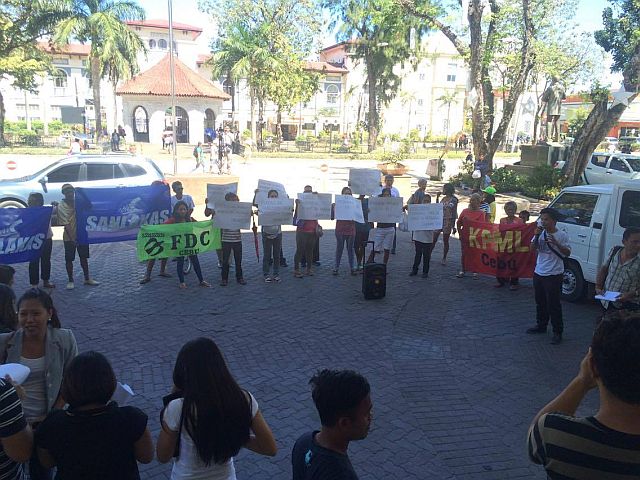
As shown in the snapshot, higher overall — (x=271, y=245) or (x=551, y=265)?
(x=551, y=265)

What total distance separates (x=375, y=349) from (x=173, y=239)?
4221 millimetres

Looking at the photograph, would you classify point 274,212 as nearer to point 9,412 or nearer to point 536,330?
Result: point 536,330

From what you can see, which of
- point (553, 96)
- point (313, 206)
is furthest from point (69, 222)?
point (553, 96)

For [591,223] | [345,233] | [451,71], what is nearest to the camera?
[591,223]

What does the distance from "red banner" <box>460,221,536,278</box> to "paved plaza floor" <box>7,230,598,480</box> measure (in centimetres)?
41

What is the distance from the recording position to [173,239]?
940 centimetres

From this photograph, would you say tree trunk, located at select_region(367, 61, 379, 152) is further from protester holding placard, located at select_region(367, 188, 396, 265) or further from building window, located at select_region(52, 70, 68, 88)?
protester holding placard, located at select_region(367, 188, 396, 265)

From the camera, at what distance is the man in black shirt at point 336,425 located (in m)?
2.25

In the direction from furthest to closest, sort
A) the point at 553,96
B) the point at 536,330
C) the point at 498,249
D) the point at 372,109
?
the point at 553,96, the point at 372,109, the point at 498,249, the point at 536,330

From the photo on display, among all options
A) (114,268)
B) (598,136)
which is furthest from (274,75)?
(114,268)

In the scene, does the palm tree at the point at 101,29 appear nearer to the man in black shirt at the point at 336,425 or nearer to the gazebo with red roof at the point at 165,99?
the gazebo with red roof at the point at 165,99

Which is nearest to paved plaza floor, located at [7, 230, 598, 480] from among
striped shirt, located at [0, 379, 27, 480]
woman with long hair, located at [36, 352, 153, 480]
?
woman with long hair, located at [36, 352, 153, 480]

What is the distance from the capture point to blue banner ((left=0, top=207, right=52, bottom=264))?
323 inches

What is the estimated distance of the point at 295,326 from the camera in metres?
7.98
